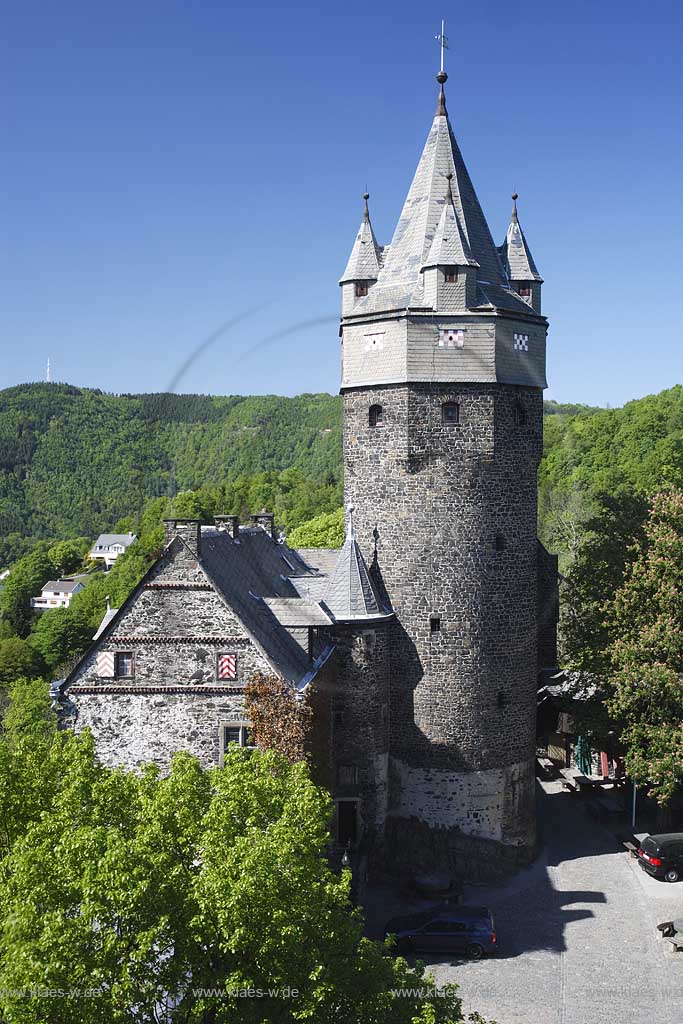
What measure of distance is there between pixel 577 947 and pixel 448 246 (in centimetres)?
2012

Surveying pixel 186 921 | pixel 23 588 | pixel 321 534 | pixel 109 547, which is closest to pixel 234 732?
pixel 186 921

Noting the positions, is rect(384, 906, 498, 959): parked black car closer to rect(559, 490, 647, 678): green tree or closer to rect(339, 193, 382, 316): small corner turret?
rect(559, 490, 647, 678): green tree

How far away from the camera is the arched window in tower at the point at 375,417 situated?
29953 mm

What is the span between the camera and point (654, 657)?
31.6m

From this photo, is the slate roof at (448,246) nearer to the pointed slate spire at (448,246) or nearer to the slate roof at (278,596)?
the pointed slate spire at (448,246)

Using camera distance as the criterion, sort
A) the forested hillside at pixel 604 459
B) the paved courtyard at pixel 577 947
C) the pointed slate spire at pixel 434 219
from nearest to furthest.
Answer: the paved courtyard at pixel 577 947, the pointed slate spire at pixel 434 219, the forested hillside at pixel 604 459

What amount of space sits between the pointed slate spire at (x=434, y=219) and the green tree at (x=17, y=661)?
6456 centimetres

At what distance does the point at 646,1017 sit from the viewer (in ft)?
70.6

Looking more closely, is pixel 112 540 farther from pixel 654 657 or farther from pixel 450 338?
pixel 450 338

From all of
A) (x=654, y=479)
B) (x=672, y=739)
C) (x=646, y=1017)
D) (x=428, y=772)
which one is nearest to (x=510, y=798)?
(x=428, y=772)

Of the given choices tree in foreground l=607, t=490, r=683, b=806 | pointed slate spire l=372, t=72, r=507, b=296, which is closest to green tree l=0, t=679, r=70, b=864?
pointed slate spire l=372, t=72, r=507, b=296

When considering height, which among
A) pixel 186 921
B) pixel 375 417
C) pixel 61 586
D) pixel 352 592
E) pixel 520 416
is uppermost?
pixel 520 416

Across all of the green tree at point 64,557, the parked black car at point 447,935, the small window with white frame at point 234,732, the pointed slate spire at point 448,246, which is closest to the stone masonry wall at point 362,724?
the parked black car at point 447,935

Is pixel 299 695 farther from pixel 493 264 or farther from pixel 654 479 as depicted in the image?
pixel 654 479
